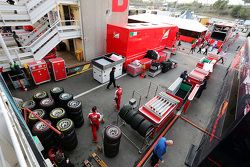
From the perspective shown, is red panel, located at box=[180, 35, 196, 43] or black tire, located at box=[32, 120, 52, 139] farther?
red panel, located at box=[180, 35, 196, 43]

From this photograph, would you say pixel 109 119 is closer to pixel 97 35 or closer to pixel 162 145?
pixel 162 145

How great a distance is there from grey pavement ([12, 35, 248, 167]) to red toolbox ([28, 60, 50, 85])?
1.49 feet

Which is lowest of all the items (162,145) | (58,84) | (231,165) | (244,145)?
(58,84)

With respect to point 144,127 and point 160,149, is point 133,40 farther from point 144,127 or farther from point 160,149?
point 160,149

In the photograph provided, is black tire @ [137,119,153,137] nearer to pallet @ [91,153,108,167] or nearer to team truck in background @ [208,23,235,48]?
pallet @ [91,153,108,167]

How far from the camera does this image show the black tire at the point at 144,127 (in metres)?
5.05

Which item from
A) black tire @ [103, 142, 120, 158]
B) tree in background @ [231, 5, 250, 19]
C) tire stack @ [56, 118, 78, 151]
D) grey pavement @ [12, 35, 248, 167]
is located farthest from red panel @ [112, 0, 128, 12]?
tree in background @ [231, 5, 250, 19]

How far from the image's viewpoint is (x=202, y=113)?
7.64m

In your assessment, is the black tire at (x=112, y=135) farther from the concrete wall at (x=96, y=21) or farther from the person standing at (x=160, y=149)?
the concrete wall at (x=96, y=21)

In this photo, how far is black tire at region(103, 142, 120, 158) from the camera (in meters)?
4.54

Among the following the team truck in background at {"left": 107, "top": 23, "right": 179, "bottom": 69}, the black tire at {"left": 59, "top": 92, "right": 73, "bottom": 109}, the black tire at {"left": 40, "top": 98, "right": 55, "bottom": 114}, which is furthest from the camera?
the team truck in background at {"left": 107, "top": 23, "right": 179, "bottom": 69}

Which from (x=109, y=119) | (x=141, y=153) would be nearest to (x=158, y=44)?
(x=109, y=119)

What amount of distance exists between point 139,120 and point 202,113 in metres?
4.68

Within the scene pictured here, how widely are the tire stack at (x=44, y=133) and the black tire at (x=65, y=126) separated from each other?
13.5 inches
